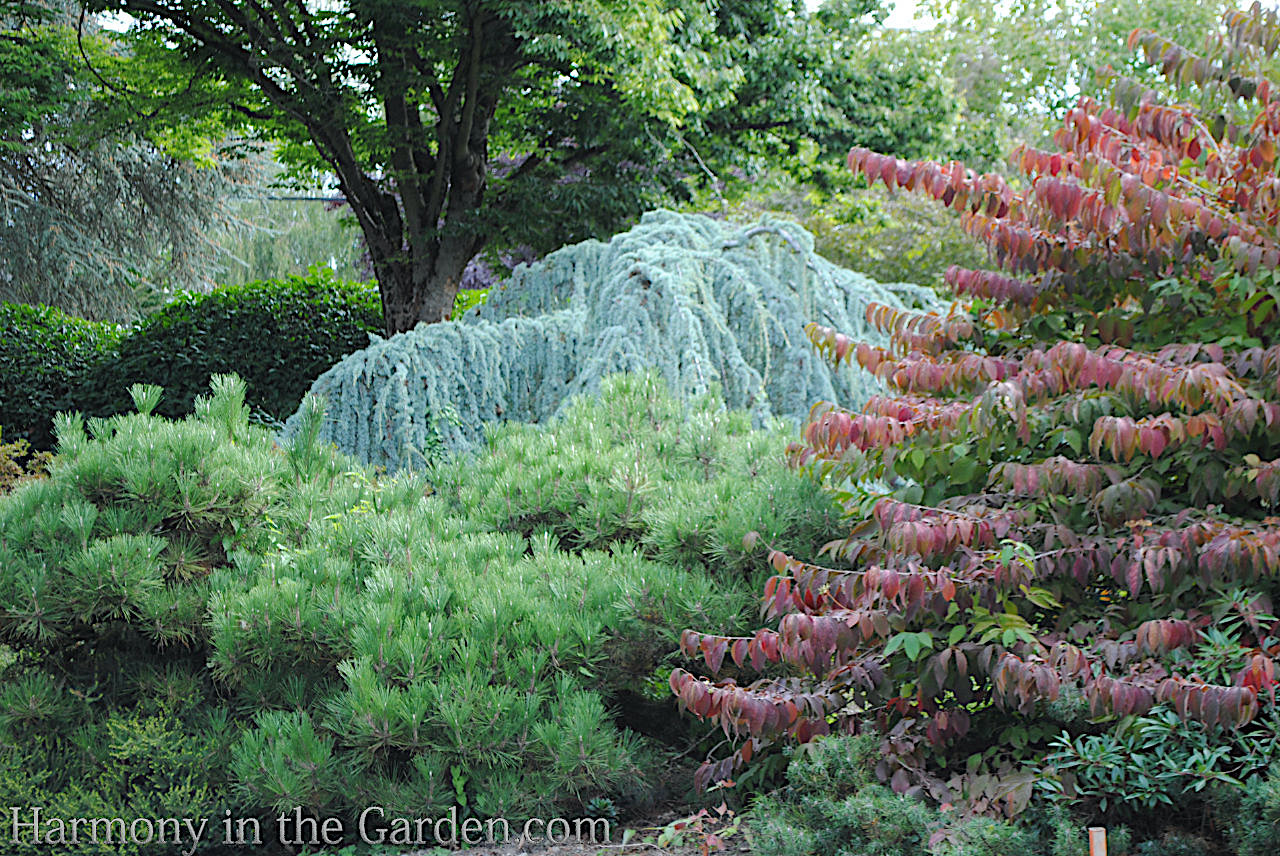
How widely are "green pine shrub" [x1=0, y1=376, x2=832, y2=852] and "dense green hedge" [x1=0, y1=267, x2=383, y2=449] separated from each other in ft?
25.9

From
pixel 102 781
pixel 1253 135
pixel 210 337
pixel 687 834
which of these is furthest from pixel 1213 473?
pixel 210 337

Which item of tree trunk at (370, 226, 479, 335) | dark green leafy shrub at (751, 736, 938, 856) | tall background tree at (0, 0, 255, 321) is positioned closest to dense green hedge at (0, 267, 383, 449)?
tree trunk at (370, 226, 479, 335)

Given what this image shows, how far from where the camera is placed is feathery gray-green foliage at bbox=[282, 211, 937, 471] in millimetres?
4441

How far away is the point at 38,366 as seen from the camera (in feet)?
38.0

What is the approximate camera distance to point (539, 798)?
2.80 m

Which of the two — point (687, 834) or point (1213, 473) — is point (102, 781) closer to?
point (687, 834)

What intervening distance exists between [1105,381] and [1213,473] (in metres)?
0.37

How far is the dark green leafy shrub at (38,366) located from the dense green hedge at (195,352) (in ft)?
0.04

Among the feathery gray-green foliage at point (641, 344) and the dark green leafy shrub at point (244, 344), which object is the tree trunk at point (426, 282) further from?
the feathery gray-green foliage at point (641, 344)

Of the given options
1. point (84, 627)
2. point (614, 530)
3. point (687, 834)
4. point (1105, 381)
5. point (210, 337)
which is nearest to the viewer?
point (1105, 381)

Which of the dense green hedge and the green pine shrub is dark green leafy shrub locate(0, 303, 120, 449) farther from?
the green pine shrub

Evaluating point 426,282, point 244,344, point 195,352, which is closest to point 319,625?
point 426,282

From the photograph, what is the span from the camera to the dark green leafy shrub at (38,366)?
11.4 metres

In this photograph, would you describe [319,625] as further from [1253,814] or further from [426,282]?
[426,282]
